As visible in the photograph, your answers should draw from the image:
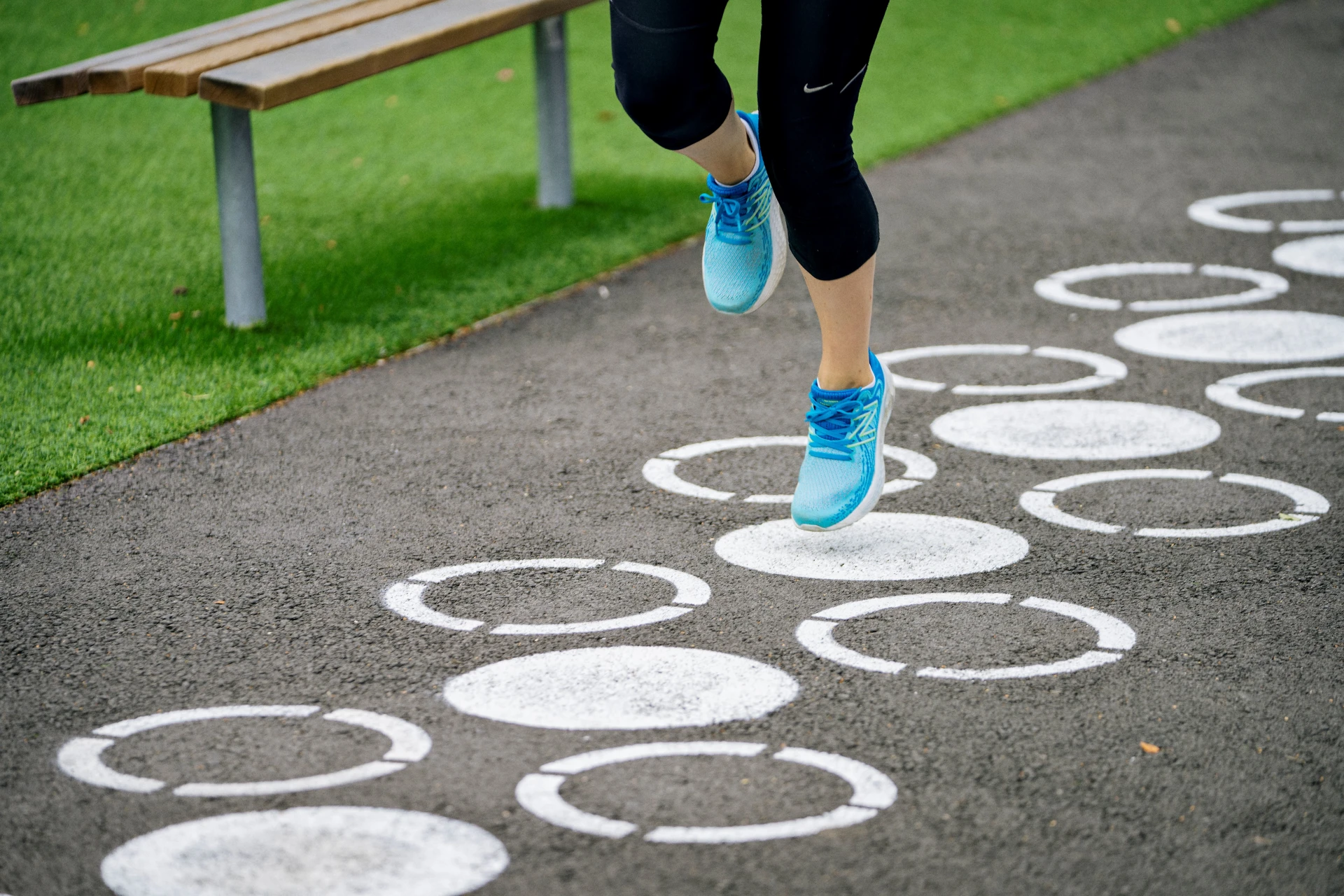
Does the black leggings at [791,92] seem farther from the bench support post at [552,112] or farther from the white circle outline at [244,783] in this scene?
the bench support post at [552,112]

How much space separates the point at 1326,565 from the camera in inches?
106

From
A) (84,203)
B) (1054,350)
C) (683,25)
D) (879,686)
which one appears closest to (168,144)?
(84,203)

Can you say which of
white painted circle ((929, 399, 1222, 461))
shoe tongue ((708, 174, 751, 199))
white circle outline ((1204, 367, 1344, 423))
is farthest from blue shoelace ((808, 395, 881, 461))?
white circle outline ((1204, 367, 1344, 423))

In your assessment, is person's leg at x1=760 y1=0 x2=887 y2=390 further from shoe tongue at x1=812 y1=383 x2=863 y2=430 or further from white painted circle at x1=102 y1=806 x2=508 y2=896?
white painted circle at x1=102 y1=806 x2=508 y2=896

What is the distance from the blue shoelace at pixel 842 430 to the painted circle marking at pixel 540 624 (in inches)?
13.1

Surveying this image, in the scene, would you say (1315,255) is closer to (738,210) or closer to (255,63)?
(738,210)

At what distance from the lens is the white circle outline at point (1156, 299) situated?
4.41 metres

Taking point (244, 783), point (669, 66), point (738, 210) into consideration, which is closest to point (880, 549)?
point (738, 210)

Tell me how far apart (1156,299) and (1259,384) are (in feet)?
2.65

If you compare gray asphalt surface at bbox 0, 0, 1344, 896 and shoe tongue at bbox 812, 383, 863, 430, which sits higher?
shoe tongue at bbox 812, 383, 863, 430

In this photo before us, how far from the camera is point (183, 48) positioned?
13.8 ft

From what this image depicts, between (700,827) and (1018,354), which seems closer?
(700,827)

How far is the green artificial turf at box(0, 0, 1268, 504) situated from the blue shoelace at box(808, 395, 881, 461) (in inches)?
62.4

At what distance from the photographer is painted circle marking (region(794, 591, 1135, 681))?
7.54 feet
